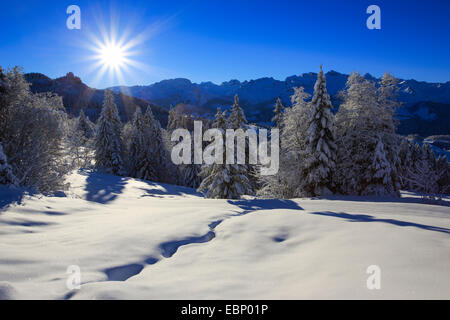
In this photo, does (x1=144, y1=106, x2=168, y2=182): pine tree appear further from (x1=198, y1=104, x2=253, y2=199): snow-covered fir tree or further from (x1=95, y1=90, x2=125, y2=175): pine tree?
(x1=198, y1=104, x2=253, y2=199): snow-covered fir tree

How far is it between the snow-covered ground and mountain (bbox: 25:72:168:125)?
524 feet

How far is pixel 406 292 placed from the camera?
2.00 meters

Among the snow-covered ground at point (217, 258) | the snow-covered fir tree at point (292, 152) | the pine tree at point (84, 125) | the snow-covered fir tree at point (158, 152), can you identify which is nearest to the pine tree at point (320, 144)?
the snow-covered fir tree at point (292, 152)

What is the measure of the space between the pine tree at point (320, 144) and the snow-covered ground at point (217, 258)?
11217 mm

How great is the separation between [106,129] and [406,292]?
3552 centimetres

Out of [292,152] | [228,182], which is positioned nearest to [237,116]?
[292,152]

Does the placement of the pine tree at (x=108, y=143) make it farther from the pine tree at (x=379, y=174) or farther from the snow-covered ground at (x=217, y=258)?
the pine tree at (x=379, y=174)

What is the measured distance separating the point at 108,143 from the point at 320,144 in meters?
28.2

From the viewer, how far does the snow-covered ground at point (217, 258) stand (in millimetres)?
2266

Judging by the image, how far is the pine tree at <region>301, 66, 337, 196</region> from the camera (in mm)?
15797

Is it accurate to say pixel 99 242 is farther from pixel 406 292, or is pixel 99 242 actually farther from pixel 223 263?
pixel 406 292

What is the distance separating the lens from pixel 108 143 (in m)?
32.0

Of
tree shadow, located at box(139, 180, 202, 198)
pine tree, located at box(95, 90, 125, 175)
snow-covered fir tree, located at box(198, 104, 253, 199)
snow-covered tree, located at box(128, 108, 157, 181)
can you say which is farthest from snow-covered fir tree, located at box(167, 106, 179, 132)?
snow-covered fir tree, located at box(198, 104, 253, 199)

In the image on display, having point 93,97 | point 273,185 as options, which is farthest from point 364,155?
point 93,97
